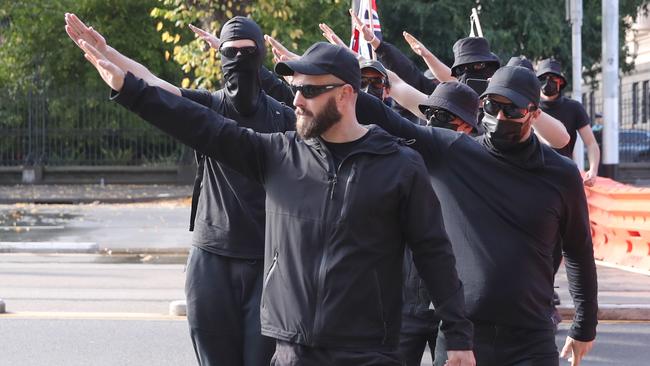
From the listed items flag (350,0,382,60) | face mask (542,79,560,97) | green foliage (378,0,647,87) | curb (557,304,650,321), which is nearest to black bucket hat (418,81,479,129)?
face mask (542,79,560,97)

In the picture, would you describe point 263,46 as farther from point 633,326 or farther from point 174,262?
point 174,262

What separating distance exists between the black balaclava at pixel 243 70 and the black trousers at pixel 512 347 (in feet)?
5.16

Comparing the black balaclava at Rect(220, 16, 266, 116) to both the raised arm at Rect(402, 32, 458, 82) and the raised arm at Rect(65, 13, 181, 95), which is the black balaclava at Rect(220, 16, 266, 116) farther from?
the raised arm at Rect(402, 32, 458, 82)

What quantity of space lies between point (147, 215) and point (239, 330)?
52.0 feet

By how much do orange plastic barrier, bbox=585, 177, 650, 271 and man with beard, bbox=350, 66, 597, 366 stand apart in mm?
8316

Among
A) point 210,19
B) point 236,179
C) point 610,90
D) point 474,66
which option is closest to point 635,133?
point 610,90

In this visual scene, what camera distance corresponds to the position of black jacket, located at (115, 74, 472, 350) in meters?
3.98

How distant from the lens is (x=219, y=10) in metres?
18.9

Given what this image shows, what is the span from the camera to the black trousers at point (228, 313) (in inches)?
205

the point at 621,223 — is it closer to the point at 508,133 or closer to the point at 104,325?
the point at 104,325

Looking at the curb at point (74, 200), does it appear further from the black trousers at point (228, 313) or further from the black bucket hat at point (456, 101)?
the black bucket hat at point (456, 101)

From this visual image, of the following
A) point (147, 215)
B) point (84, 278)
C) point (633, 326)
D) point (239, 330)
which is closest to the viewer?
point (239, 330)

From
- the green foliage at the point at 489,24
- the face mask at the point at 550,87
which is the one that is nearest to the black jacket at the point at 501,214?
the face mask at the point at 550,87

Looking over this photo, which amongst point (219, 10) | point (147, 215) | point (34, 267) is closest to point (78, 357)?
point (34, 267)
